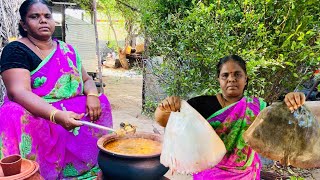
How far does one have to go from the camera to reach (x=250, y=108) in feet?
7.04

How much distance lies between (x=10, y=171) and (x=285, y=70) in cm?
291

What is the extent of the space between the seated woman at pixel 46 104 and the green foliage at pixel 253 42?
1.14 metres

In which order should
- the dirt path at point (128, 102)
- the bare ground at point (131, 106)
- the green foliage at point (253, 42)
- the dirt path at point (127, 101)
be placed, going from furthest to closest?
1. the dirt path at point (127, 101)
2. the dirt path at point (128, 102)
3. the bare ground at point (131, 106)
4. the green foliage at point (253, 42)

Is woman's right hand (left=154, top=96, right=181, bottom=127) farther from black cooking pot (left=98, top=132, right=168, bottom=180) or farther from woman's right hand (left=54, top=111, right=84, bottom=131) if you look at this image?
Result: woman's right hand (left=54, top=111, right=84, bottom=131)

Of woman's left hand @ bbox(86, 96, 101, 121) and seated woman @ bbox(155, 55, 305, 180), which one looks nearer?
seated woman @ bbox(155, 55, 305, 180)

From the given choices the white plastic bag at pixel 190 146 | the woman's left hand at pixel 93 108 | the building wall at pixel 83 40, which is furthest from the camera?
the building wall at pixel 83 40

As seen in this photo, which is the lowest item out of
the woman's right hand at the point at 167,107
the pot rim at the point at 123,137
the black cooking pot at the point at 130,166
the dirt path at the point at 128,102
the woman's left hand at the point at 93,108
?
the dirt path at the point at 128,102

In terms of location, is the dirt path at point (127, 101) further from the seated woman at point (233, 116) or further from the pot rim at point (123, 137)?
the seated woman at point (233, 116)

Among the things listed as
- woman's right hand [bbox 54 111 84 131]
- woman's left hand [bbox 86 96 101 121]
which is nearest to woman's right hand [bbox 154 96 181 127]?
woman's right hand [bbox 54 111 84 131]

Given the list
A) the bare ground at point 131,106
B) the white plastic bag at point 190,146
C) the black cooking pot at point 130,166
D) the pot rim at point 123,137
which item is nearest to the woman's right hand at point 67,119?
the pot rim at point 123,137

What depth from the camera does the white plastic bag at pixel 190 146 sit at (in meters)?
1.57

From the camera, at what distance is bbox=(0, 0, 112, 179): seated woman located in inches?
93.4

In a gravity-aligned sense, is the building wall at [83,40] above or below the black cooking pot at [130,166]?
above

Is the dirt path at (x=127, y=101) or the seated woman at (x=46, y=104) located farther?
the dirt path at (x=127, y=101)
